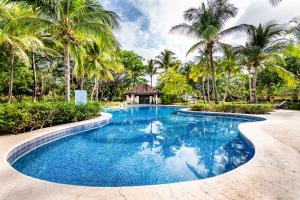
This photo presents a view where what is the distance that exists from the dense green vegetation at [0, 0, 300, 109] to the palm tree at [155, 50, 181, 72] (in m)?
0.18

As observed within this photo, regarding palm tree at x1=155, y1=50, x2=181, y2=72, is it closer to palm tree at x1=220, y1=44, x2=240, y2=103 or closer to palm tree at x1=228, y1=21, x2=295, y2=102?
palm tree at x1=220, y1=44, x2=240, y2=103

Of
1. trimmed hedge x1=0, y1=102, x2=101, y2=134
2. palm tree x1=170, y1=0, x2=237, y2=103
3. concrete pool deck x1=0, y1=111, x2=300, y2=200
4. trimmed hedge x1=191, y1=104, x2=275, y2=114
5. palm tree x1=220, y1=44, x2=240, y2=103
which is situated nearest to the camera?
concrete pool deck x1=0, y1=111, x2=300, y2=200

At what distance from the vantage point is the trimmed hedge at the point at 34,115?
665 cm

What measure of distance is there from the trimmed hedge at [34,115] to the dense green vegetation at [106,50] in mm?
1739

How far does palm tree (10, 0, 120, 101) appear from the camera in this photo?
9.60 m

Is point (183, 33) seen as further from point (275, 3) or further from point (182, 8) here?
point (275, 3)

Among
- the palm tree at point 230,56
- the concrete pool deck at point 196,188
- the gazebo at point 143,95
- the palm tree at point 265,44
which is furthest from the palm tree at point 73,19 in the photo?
the gazebo at point 143,95

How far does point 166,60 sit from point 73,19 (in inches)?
1109

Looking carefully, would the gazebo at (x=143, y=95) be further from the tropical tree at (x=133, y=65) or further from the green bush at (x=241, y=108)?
the green bush at (x=241, y=108)

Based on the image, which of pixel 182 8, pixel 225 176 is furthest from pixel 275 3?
pixel 182 8

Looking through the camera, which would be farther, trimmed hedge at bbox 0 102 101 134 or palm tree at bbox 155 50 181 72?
palm tree at bbox 155 50 181 72

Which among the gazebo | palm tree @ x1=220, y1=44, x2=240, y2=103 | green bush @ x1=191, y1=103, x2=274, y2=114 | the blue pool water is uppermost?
palm tree @ x1=220, y1=44, x2=240, y2=103

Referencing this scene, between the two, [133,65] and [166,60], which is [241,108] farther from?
[133,65]

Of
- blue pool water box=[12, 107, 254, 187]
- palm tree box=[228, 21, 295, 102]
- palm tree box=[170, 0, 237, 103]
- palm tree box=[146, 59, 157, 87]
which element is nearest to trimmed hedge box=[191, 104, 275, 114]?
palm tree box=[228, 21, 295, 102]
